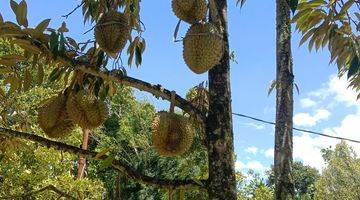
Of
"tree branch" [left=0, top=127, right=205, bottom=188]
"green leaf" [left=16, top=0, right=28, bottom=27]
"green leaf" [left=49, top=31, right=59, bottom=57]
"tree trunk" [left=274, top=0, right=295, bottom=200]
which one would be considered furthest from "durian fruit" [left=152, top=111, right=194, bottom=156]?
"tree trunk" [left=274, top=0, right=295, bottom=200]

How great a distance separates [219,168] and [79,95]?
535mm

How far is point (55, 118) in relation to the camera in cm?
170

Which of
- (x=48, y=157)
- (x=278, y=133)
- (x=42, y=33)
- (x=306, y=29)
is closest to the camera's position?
(x=42, y=33)

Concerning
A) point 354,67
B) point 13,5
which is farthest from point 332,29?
point 13,5

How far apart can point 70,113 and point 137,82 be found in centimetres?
28

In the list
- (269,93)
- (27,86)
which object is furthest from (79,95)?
(269,93)

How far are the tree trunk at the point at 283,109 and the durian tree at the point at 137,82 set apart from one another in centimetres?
131

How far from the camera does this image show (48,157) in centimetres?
816

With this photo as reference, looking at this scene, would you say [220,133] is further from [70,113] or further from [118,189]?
[70,113]

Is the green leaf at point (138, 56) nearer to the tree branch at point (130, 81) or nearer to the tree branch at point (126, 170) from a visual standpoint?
the tree branch at point (130, 81)

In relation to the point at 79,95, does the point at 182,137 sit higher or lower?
lower

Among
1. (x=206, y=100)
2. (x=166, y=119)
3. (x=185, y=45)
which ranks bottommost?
(x=166, y=119)

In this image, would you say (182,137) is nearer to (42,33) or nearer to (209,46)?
(209,46)

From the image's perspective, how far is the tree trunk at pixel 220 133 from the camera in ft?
5.10
